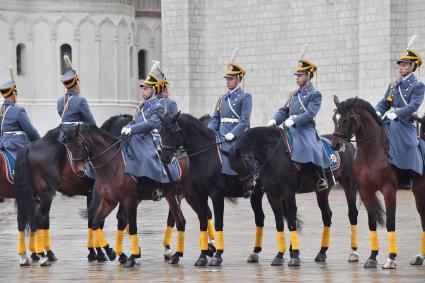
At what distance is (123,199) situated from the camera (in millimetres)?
16562

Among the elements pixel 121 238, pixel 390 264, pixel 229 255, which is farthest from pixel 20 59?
pixel 390 264

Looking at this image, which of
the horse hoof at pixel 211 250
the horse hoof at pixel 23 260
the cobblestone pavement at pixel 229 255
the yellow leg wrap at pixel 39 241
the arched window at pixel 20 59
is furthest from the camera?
the arched window at pixel 20 59

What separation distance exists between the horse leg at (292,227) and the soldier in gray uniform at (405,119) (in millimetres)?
1349

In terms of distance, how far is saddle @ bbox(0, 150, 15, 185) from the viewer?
1784 centimetres

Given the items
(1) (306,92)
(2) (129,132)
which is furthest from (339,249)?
(2) (129,132)

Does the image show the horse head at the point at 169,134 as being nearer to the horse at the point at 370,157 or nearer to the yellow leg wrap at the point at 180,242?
the yellow leg wrap at the point at 180,242

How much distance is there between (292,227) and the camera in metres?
16.5

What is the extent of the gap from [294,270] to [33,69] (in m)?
44.0

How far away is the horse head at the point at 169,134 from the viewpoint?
16.0 meters

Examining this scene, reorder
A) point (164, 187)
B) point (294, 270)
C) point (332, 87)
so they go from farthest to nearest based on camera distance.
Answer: point (332, 87), point (164, 187), point (294, 270)

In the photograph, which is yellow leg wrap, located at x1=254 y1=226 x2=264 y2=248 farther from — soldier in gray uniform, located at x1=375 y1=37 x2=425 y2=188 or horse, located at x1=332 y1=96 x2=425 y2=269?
soldier in gray uniform, located at x1=375 y1=37 x2=425 y2=188

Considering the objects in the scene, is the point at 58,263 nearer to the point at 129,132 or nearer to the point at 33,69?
the point at 129,132

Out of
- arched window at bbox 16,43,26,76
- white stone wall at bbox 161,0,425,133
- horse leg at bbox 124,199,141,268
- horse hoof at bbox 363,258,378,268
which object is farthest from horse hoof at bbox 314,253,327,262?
arched window at bbox 16,43,26,76

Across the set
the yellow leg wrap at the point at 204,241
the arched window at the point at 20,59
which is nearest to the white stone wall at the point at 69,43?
the arched window at the point at 20,59
